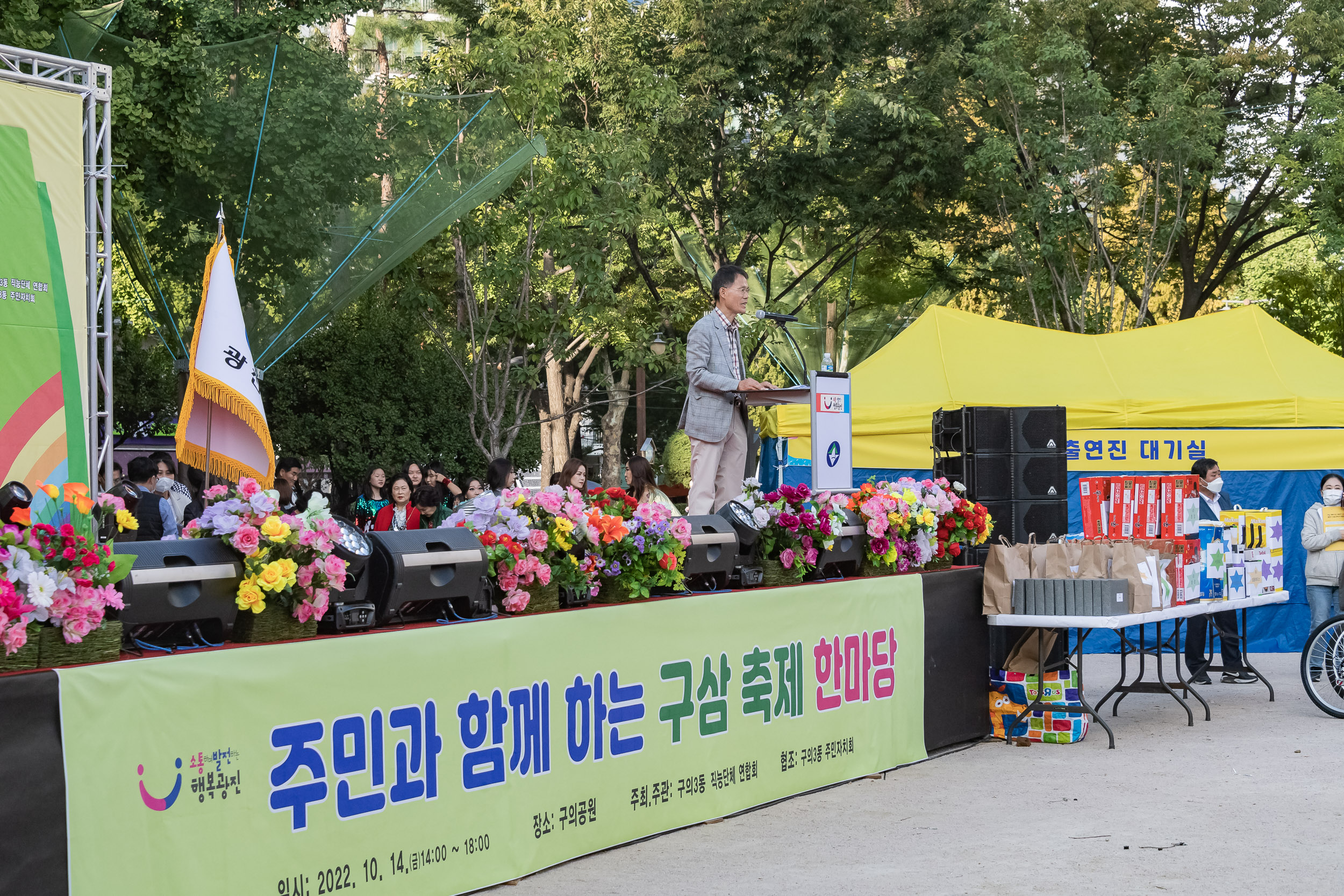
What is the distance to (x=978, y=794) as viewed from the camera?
6.29 meters

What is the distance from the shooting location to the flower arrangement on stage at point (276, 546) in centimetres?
A: 407

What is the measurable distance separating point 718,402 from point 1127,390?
7.13 meters

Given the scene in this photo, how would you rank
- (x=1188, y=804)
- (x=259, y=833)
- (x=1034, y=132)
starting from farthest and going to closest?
(x=1034, y=132) < (x=1188, y=804) < (x=259, y=833)

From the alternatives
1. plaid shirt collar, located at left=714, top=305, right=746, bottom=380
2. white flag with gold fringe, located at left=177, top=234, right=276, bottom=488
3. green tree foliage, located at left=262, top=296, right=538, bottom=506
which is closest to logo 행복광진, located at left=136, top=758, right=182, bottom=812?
plaid shirt collar, located at left=714, top=305, right=746, bottom=380

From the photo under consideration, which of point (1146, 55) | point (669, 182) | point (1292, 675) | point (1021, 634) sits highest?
point (1146, 55)

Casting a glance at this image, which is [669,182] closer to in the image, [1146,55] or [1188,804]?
[1146,55]

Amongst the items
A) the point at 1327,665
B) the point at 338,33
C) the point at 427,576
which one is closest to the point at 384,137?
the point at 1327,665

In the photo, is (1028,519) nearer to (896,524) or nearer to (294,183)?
(896,524)

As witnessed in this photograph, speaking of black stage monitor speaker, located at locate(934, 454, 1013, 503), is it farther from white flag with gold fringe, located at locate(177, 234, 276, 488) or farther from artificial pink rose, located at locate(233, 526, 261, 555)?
artificial pink rose, located at locate(233, 526, 261, 555)

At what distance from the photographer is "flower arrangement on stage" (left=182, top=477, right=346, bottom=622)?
13.4 feet

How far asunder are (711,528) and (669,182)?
1693 cm

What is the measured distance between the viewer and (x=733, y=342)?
7.21 meters

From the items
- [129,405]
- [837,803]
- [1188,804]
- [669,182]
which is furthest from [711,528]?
[129,405]

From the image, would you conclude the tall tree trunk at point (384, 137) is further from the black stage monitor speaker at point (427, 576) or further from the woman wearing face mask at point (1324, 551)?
the black stage monitor speaker at point (427, 576)
